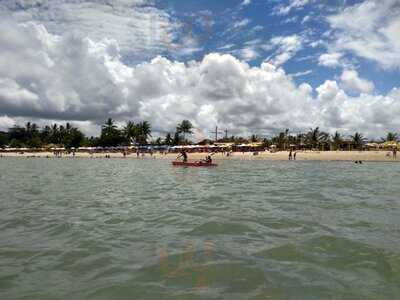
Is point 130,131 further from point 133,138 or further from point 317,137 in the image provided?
point 317,137

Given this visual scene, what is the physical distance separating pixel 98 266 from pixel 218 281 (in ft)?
7.59

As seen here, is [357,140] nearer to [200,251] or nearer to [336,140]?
[336,140]

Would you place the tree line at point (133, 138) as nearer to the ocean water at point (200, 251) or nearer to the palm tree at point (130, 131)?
the palm tree at point (130, 131)

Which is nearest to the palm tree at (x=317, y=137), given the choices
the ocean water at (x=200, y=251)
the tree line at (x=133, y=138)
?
the tree line at (x=133, y=138)

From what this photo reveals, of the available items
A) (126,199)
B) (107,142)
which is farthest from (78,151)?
(126,199)

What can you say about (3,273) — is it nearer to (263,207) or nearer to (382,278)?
(382,278)

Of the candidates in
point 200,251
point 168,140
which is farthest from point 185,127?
point 200,251

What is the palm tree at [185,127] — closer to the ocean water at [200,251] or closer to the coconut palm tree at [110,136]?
the coconut palm tree at [110,136]

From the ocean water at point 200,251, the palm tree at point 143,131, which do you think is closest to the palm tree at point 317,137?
the palm tree at point 143,131

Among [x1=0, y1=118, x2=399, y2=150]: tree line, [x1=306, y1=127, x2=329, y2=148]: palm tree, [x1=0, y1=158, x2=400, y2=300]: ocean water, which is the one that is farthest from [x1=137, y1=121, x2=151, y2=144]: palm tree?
[x1=0, y1=158, x2=400, y2=300]: ocean water

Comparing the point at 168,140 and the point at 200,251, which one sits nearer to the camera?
the point at 200,251

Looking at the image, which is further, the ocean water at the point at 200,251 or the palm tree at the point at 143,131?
the palm tree at the point at 143,131

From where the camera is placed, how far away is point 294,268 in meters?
6.97

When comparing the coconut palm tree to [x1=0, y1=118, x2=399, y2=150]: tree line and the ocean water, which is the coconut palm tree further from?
the ocean water
